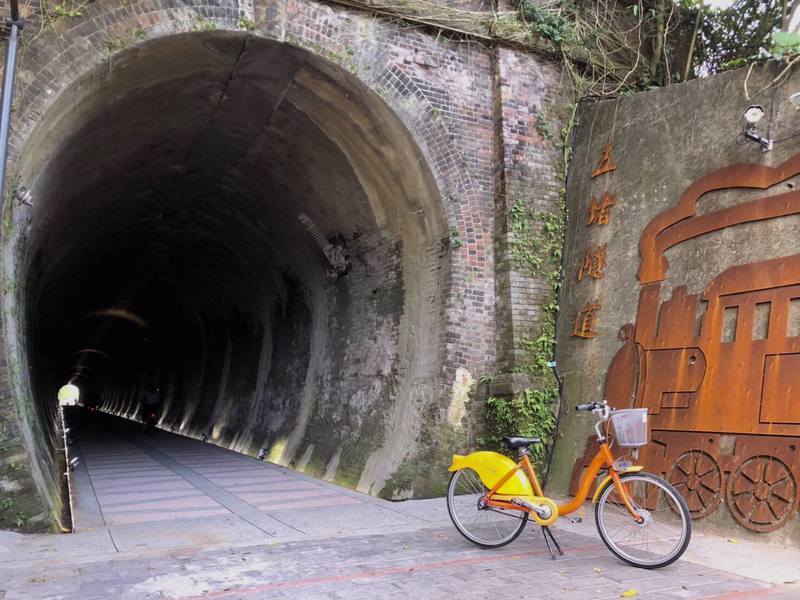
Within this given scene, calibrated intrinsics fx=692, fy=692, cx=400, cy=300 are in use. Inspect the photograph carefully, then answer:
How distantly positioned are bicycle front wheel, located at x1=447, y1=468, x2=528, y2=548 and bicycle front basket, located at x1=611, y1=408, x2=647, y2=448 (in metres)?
1.07

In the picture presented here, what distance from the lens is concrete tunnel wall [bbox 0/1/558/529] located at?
23.7 ft

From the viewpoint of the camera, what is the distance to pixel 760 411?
6.15 meters

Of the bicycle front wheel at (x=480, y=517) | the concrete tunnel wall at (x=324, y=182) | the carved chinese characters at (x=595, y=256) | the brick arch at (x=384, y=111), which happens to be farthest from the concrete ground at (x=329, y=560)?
the carved chinese characters at (x=595, y=256)

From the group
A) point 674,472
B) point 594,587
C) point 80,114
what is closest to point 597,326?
point 674,472

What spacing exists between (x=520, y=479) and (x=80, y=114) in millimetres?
6160

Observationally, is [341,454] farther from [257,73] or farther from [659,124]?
[659,124]

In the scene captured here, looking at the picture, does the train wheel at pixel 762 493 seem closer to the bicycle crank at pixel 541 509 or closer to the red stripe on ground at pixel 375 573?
the red stripe on ground at pixel 375 573

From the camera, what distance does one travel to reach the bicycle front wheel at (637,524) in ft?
17.0

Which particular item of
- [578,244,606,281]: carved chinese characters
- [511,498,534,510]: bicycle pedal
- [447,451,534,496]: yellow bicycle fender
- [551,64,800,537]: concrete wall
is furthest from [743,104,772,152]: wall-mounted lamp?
[511,498,534,510]: bicycle pedal

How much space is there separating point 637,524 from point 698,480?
159cm

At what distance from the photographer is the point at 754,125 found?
22.7 ft

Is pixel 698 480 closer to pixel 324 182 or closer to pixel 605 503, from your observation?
pixel 605 503

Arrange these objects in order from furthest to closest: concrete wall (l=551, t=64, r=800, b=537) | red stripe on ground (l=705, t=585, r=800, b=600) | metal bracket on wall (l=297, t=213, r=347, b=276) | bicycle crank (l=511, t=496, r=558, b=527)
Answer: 1. metal bracket on wall (l=297, t=213, r=347, b=276)
2. concrete wall (l=551, t=64, r=800, b=537)
3. bicycle crank (l=511, t=496, r=558, b=527)
4. red stripe on ground (l=705, t=585, r=800, b=600)

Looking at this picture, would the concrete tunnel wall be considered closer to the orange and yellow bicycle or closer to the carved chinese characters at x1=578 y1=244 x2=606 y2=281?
the carved chinese characters at x1=578 y1=244 x2=606 y2=281
